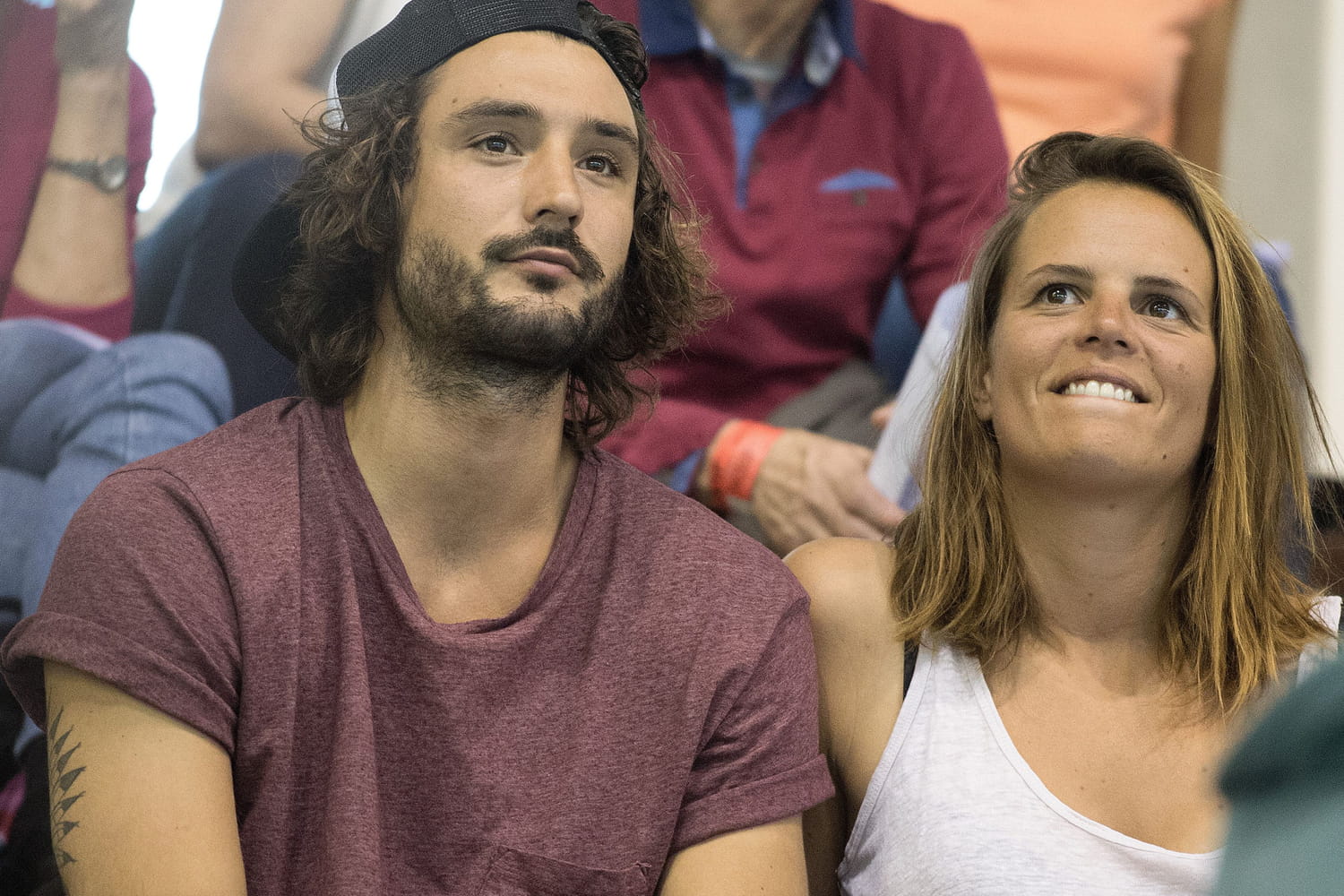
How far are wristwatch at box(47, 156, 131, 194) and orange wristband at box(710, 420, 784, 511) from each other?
32.3 inches

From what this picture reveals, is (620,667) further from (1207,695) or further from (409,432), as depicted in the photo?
(1207,695)

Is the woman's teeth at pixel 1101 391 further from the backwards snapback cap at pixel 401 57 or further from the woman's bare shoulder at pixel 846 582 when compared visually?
the backwards snapback cap at pixel 401 57

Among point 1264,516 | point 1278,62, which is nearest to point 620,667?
point 1264,516

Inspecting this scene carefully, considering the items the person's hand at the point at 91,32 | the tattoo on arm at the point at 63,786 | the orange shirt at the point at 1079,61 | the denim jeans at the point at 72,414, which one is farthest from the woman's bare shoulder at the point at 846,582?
the person's hand at the point at 91,32

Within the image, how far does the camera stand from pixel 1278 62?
2.14m

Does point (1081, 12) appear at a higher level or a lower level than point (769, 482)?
higher

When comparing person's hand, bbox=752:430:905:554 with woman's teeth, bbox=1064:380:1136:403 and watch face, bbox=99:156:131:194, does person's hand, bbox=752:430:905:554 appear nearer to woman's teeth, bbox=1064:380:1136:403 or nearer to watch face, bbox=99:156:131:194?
woman's teeth, bbox=1064:380:1136:403

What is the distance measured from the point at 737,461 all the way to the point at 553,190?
0.64m

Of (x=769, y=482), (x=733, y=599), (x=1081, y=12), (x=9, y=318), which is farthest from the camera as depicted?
(x=1081, y=12)

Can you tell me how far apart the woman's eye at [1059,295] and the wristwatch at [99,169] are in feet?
3.67

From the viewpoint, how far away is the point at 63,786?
1.05 m

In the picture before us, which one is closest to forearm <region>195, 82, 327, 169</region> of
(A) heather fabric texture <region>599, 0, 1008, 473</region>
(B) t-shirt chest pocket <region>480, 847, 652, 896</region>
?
(A) heather fabric texture <region>599, 0, 1008, 473</region>

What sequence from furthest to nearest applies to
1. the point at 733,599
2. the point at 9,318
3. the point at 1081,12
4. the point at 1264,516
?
the point at 1081,12, the point at 9,318, the point at 1264,516, the point at 733,599

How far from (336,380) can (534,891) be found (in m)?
0.51
